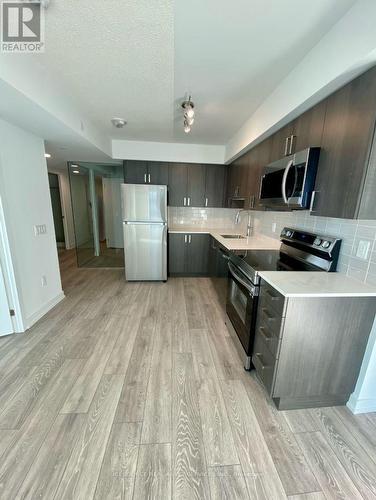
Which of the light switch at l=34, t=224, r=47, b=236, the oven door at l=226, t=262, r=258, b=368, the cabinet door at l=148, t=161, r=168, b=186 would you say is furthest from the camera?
the cabinet door at l=148, t=161, r=168, b=186

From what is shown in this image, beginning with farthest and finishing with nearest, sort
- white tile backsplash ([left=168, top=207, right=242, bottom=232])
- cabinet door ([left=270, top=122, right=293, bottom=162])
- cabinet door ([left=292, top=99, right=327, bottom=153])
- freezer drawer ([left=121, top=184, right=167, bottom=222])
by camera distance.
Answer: white tile backsplash ([left=168, top=207, right=242, bottom=232]) < freezer drawer ([left=121, top=184, right=167, bottom=222]) < cabinet door ([left=270, top=122, right=293, bottom=162]) < cabinet door ([left=292, top=99, right=327, bottom=153])

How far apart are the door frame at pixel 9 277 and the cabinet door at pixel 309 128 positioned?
2.79 metres

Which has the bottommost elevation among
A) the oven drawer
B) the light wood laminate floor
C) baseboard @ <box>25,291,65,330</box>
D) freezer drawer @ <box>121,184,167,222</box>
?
the light wood laminate floor

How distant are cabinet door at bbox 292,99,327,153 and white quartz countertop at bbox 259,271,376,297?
0.97 m

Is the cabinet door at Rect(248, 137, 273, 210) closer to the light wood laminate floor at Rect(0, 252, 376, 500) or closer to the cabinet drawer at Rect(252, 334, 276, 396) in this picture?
the cabinet drawer at Rect(252, 334, 276, 396)

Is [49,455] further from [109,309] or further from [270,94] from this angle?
[270,94]

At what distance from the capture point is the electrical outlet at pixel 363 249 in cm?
138

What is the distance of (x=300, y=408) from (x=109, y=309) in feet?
7.62

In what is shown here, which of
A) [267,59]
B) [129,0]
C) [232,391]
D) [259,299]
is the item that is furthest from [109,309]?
[267,59]

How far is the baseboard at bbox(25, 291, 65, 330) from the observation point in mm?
2348

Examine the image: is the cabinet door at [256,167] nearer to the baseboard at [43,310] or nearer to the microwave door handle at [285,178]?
the microwave door handle at [285,178]

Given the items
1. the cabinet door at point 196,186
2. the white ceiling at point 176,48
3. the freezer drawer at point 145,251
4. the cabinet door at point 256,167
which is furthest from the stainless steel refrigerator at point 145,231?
the cabinet door at point 256,167

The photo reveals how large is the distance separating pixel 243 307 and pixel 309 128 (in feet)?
5.22

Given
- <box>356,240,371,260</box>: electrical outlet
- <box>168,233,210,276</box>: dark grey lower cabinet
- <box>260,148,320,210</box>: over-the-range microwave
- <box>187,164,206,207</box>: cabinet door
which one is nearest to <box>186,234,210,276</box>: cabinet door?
<box>168,233,210,276</box>: dark grey lower cabinet
